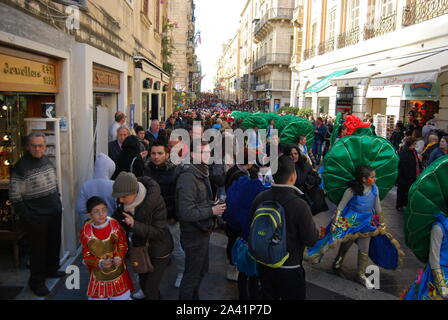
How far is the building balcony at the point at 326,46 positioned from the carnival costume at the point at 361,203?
19.6 meters

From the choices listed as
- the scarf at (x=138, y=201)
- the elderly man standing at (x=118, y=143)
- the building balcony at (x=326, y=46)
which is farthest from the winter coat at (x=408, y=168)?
the building balcony at (x=326, y=46)

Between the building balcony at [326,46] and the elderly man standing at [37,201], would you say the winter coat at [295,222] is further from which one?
the building balcony at [326,46]

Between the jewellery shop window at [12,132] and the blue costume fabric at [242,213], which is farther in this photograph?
the jewellery shop window at [12,132]

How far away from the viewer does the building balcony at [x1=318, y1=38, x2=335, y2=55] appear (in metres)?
22.9

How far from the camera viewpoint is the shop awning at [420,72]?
9422mm

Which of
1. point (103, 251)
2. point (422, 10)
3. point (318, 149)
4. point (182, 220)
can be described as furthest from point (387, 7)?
point (103, 251)

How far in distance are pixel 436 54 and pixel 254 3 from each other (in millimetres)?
53998

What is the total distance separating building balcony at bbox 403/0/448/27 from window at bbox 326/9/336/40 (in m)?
8.60

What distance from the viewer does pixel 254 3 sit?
6072cm

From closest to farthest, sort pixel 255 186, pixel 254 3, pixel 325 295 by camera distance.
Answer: pixel 255 186 < pixel 325 295 < pixel 254 3

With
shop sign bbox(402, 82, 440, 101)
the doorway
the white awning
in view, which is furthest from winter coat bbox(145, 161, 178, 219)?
the doorway

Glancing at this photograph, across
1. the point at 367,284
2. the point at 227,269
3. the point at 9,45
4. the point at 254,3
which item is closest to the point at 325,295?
the point at 367,284
